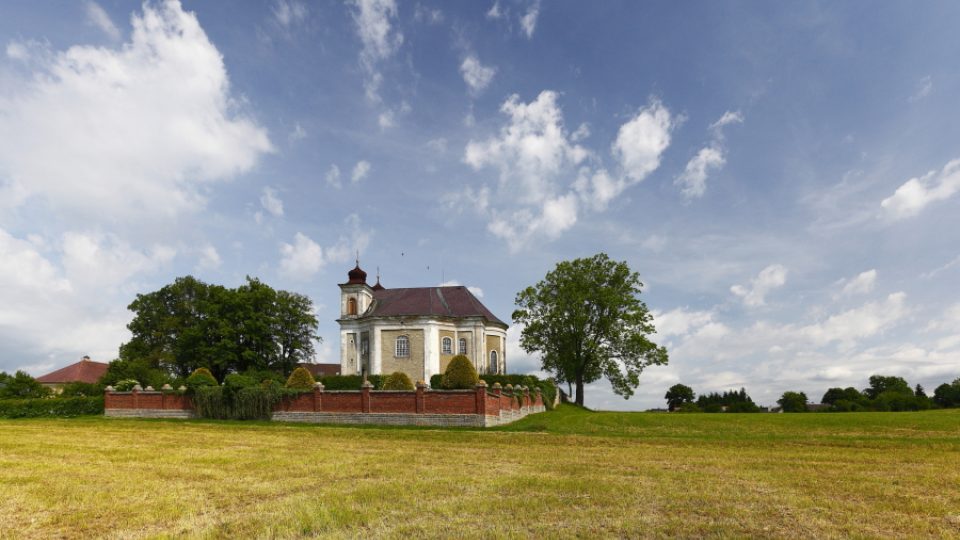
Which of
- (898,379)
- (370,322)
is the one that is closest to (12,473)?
(370,322)

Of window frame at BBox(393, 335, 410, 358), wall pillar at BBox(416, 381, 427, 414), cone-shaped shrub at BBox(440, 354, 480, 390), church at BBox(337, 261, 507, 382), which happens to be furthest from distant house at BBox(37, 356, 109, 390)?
wall pillar at BBox(416, 381, 427, 414)

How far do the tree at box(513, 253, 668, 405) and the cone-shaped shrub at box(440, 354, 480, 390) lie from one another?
14.6 meters

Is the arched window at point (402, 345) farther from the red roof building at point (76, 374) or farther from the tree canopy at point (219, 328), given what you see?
the red roof building at point (76, 374)

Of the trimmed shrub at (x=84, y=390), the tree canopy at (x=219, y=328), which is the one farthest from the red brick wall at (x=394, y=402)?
the tree canopy at (x=219, y=328)

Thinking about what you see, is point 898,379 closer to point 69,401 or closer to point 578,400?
point 578,400

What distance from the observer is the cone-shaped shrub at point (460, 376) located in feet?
107

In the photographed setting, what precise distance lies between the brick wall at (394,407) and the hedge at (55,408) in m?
4.74

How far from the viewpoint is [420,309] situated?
5134 cm

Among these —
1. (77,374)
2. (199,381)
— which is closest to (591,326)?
(199,381)

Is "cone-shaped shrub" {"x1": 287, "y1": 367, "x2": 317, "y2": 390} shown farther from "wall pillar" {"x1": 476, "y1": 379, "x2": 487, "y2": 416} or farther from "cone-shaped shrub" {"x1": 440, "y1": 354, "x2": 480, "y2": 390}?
"wall pillar" {"x1": 476, "y1": 379, "x2": 487, "y2": 416}

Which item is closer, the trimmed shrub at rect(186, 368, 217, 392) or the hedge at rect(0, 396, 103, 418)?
the trimmed shrub at rect(186, 368, 217, 392)

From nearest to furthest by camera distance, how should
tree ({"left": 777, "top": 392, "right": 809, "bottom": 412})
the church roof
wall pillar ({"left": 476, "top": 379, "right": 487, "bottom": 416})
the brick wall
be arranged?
1. wall pillar ({"left": 476, "top": 379, "right": 487, "bottom": 416})
2. the brick wall
3. tree ({"left": 777, "top": 392, "right": 809, "bottom": 412})
4. the church roof

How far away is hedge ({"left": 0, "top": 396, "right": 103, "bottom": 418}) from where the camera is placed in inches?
1305

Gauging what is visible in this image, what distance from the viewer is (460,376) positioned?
3281 cm
